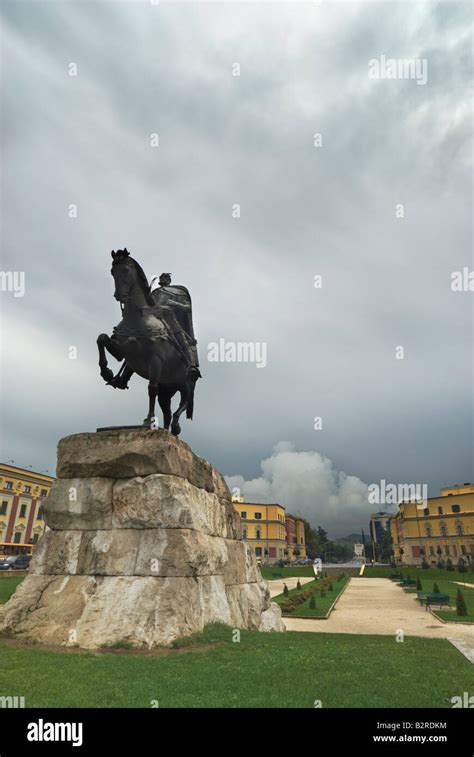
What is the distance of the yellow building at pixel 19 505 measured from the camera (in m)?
60.8

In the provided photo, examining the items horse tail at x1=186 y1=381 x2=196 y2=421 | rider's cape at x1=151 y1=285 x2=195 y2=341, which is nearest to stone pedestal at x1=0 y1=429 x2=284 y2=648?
horse tail at x1=186 y1=381 x2=196 y2=421

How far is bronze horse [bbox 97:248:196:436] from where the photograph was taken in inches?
428

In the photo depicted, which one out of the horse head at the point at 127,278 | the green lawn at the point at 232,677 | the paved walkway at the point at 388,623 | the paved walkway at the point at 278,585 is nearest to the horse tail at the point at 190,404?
the horse head at the point at 127,278

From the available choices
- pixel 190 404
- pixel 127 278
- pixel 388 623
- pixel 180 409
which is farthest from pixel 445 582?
pixel 127 278

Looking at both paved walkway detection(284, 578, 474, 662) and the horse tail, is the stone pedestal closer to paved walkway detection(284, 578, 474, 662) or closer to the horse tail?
the horse tail

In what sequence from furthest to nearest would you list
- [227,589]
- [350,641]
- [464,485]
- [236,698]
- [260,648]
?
1. [464,485]
2. [227,589]
3. [350,641]
4. [260,648]
5. [236,698]

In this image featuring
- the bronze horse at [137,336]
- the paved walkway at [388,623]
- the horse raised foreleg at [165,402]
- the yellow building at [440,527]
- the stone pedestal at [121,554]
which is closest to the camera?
the stone pedestal at [121,554]

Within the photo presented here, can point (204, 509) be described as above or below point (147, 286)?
below

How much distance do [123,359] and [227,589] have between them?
21.3ft

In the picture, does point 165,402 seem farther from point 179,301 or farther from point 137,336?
point 179,301

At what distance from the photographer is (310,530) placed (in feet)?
477

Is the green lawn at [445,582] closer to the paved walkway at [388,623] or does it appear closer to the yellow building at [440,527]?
the paved walkway at [388,623]
